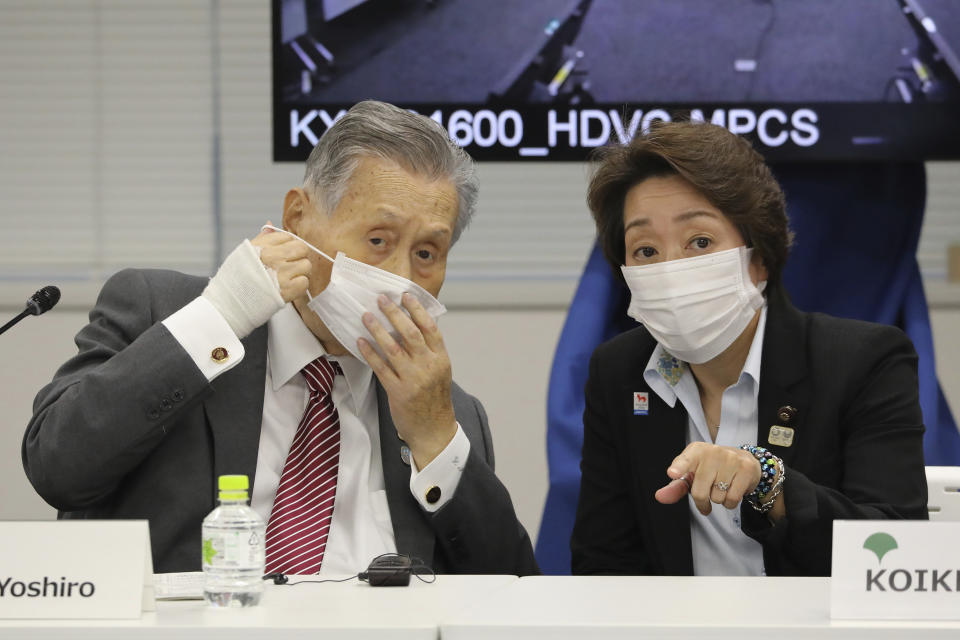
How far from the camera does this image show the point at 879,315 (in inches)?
133

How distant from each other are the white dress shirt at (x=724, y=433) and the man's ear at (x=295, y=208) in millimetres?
739

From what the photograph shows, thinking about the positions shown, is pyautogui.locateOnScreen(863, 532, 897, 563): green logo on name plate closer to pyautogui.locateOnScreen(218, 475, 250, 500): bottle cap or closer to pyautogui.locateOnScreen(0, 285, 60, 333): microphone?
pyautogui.locateOnScreen(218, 475, 250, 500): bottle cap

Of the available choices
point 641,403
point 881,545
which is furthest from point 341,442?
point 881,545

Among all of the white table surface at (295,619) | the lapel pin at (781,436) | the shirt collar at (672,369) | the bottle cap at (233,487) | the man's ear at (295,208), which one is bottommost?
the white table surface at (295,619)

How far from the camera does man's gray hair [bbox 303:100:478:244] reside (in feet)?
6.84

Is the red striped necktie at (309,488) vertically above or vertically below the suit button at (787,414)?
below

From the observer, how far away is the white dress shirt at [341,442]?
5.93 feet

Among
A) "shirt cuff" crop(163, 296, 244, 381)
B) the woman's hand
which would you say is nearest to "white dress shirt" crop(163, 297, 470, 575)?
"shirt cuff" crop(163, 296, 244, 381)

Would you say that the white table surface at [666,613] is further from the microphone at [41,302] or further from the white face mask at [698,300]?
the microphone at [41,302]

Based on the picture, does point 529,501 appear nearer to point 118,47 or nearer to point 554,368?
point 554,368

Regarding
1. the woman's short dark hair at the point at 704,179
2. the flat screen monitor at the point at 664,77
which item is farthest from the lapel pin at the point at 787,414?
the flat screen monitor at the point at 664,77

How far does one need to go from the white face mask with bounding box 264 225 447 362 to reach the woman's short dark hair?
521 mm

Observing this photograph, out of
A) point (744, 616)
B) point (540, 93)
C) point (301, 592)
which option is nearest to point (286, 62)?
point (540, 93)

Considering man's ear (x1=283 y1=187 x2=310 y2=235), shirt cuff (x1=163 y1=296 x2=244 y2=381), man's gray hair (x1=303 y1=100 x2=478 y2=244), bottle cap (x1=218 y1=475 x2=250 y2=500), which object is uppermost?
man's gray hair (x1=303 y1=100 x2=478 y2=244)
